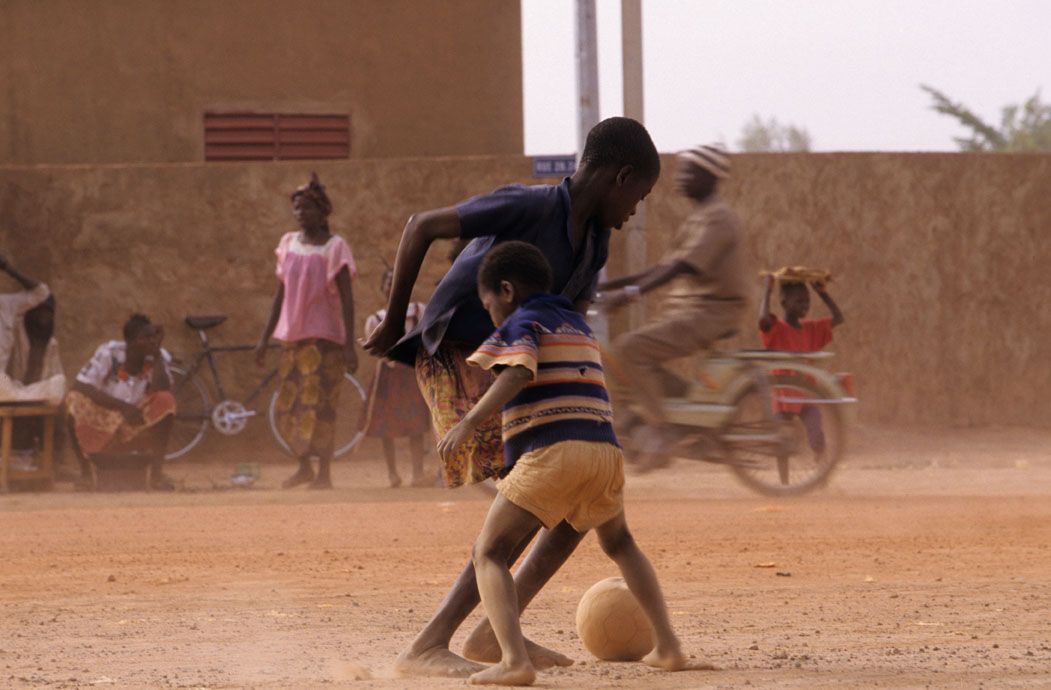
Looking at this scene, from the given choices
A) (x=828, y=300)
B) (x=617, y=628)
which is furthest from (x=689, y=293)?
(x=617, y=628)

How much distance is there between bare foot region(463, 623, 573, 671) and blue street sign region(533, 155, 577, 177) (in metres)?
8.00

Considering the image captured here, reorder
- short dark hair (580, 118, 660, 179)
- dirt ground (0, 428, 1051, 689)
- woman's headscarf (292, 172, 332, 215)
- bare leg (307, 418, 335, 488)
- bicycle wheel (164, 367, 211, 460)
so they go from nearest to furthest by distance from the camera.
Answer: short dark hair (580, 118, 660, 179), dirt ground (0, 428, 1051, 689), woman's headscarf (292, 172, 332, 215), bare leg (307, 418, 335, 488), bicycle wheel (164, 367, 211, 460)

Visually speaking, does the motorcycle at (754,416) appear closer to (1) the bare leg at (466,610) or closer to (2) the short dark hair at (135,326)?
(2) the short dark hair at (135,326)

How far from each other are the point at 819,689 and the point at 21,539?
483 centimetres

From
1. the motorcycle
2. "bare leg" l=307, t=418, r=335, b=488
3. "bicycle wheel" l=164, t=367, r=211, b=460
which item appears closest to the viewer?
the motorcycle

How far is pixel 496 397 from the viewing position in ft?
12.5

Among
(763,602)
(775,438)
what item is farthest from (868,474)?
(763,602)

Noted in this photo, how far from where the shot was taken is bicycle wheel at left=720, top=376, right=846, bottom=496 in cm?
870

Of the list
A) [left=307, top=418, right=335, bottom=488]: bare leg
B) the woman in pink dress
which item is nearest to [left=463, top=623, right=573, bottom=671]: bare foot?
the woman in pink dress

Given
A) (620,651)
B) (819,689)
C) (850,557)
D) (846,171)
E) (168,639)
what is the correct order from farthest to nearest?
(846,171) < (850,557) < (168,639) < (620,651) < (819,689)

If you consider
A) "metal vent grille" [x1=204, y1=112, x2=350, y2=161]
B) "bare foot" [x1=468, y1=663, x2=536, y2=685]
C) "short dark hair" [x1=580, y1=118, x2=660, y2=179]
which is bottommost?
"bare foot" [x1=468, y1=663, x2=536, y2=685]

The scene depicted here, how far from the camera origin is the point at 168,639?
499 cm

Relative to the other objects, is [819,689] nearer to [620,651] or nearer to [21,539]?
[620,651]

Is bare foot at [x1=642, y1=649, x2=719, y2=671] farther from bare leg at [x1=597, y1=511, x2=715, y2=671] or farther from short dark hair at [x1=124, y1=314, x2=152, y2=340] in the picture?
short dark hair at [x1=124, y1=314, x2=152, y2=340]
